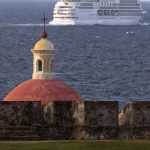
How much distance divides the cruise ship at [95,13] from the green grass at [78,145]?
127188 millimetres

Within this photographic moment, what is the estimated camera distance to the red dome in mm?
17641

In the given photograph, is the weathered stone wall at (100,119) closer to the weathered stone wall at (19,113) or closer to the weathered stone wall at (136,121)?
the weathered stone wall at (136,121)

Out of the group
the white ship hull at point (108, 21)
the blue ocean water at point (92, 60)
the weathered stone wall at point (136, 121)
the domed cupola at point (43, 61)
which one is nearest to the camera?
the weathered stone wall at point (136, 121)

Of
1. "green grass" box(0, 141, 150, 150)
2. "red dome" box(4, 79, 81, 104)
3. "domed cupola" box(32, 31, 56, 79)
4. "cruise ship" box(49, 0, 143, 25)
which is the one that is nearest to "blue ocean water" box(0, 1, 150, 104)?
"cruise ship" box(49, 0, 143, 25)

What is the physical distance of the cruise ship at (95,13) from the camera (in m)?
142

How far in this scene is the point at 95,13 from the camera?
14475 cm

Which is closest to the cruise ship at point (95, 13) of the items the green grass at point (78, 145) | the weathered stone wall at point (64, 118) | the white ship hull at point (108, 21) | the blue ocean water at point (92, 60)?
the white ship hull at point (108, 21)

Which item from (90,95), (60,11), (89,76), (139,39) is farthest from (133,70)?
(60,11)

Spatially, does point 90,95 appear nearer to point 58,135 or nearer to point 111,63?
point 111,63

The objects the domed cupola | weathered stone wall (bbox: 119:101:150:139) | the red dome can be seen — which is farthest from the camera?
the domed cupola

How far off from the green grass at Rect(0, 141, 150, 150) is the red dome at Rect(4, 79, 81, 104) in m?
4.29

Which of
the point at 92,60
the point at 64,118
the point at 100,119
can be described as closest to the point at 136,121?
the point at 100,119

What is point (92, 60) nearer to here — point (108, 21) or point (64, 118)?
point (64, 118)

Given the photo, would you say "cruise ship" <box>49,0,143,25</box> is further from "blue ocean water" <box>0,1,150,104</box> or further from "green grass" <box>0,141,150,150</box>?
"green grass" <box>0,141,150,150</box>
